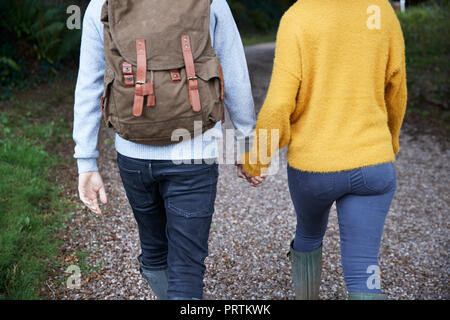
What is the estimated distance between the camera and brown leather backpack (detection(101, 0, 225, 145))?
1.51 metres

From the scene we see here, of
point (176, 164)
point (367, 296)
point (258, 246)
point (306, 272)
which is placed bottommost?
point (258, 246)

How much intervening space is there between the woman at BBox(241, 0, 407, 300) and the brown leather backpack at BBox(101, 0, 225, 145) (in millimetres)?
304

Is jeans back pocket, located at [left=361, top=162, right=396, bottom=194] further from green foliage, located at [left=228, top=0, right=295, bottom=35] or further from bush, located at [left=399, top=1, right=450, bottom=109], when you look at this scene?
green foliage, located at [left=228, top=0, right=295, bottom=35]

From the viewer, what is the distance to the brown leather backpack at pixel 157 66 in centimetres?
151

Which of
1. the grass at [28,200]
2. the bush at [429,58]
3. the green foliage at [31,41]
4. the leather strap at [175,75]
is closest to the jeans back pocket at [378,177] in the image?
the leather strap at [175,75]

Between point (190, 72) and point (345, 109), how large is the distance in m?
0.61

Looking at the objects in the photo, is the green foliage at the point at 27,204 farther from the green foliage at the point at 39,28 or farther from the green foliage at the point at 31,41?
the green foliage at the point at 39,28

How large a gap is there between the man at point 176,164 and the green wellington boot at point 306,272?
0.70 m

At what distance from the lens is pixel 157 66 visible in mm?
1516

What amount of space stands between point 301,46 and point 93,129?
3.02 feet

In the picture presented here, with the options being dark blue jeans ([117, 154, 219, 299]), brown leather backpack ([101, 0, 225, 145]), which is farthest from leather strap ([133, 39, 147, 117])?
dark blue jeans ([117, 154, 219, 299])

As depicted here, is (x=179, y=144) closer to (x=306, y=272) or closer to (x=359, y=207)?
(x=359, y=207)

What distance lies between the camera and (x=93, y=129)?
5.91 feet

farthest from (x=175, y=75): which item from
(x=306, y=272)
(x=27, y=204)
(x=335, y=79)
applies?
(x=27, y=204)
